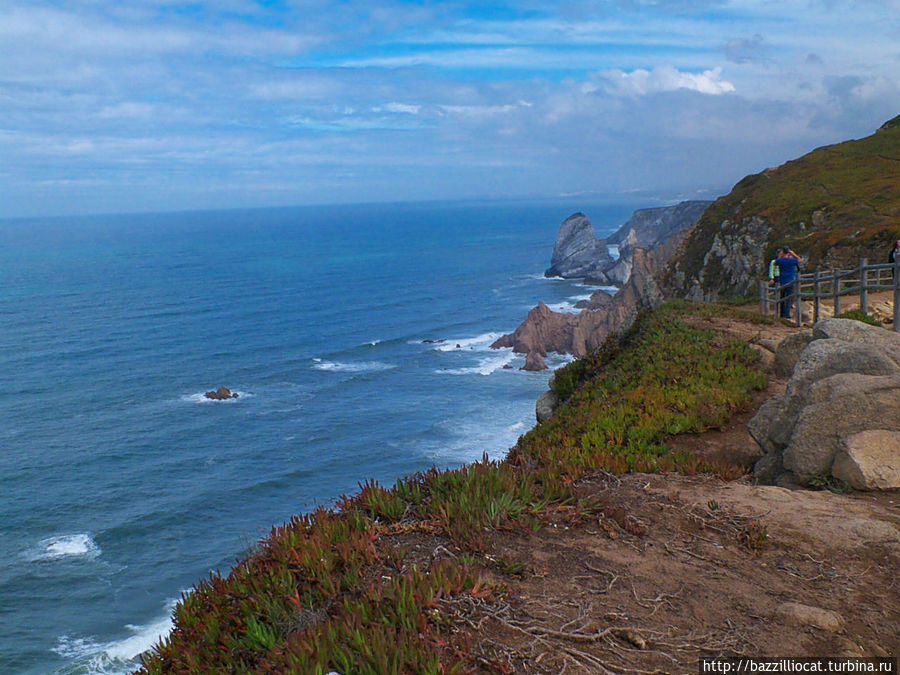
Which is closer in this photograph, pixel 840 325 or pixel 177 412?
pixel 840 325

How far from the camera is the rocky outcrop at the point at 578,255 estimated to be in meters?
133

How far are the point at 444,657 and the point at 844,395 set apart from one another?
258 inches

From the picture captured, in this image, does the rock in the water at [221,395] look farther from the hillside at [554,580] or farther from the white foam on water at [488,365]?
the hillside at [554,580]

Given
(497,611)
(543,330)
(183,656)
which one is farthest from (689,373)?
(543,330)

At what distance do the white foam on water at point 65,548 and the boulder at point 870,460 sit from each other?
129 feet

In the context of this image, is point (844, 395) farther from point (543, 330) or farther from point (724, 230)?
point (543, 330)

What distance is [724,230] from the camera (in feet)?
156

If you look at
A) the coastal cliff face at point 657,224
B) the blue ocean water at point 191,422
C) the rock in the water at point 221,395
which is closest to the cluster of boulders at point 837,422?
the blue ocean water at point 191,422

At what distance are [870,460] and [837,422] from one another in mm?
608

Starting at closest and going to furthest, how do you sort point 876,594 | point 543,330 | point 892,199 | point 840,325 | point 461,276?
point 876,594, point 840,325, point 892,199, point 543,330, point 461,276

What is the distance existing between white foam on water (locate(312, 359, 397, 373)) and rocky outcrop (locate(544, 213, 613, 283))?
67507 millimetres

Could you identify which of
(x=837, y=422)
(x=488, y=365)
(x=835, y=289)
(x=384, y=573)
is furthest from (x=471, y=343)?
(x=384, y=573)

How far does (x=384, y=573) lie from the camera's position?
5750 mm

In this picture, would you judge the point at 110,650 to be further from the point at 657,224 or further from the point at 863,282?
the point at 657,224
